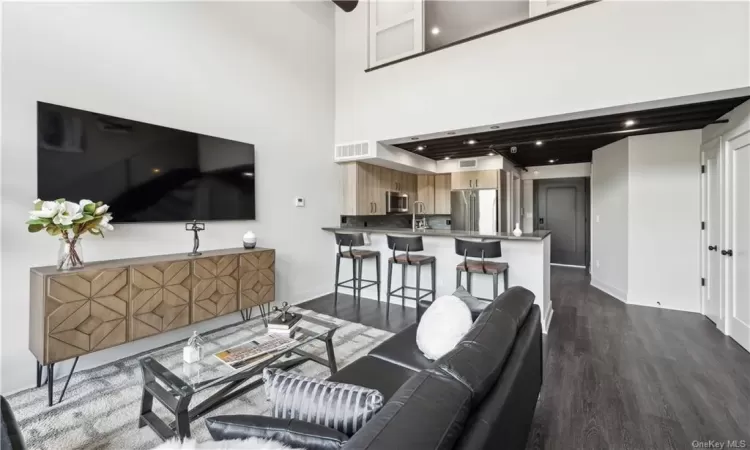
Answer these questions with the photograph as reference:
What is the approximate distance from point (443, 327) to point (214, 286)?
2.34m

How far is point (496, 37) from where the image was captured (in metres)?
3.74

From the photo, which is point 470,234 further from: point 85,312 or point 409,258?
point 85,312

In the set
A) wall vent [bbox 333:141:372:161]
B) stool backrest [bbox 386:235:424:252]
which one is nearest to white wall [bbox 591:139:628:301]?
stool backrest [bbox 386:235:424:252]

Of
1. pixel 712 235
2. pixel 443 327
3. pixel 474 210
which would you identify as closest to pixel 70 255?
pixel 443 327

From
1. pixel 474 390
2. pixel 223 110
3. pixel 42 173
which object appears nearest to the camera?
pixel 474 390

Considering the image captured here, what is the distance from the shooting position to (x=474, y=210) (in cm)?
663

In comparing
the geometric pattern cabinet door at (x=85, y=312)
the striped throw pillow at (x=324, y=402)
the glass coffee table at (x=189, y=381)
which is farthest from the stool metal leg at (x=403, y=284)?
the striped throw pillow at (x=324, y=402)

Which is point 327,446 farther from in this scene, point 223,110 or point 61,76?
point 223,110

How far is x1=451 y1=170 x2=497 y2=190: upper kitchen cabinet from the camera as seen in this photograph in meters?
6.42

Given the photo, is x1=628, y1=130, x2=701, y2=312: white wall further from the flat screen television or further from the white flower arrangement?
the white flower arrangement

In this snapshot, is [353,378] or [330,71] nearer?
[353,378]

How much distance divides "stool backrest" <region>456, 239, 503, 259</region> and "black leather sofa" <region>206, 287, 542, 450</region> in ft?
6.19

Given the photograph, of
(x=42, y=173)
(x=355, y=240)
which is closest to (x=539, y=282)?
(x=355, y=240)

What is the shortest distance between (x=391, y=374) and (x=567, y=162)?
23.7ft
